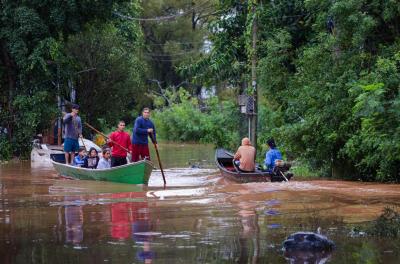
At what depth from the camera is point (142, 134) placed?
63.7 ft

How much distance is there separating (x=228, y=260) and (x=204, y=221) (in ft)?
10.2

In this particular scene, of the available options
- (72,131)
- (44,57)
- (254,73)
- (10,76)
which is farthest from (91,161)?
(10,76)

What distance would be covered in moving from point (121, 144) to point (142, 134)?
894 millimetres

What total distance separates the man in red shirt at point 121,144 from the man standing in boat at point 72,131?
2367 mm

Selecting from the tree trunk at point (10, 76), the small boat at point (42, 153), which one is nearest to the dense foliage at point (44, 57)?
the tree trunk at point (10, 76)

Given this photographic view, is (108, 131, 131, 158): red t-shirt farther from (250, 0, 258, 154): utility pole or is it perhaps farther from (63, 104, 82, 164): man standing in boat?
(250, 0, 258, 154): utility pole

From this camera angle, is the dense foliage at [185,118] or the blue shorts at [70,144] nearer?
the blue shorts at [70,144]

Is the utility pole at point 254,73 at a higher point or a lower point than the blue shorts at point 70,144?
higher

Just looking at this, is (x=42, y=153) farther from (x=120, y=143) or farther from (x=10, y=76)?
(x=120, y=143)

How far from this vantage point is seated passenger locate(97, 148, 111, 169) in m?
20.6

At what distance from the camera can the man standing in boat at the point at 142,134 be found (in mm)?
19250

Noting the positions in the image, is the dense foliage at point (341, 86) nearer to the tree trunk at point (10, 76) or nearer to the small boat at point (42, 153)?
the small boat at point (42, 153)

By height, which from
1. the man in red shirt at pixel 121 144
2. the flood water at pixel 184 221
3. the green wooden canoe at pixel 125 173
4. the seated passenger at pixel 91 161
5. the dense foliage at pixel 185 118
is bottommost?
the flood water at pixel 184 221

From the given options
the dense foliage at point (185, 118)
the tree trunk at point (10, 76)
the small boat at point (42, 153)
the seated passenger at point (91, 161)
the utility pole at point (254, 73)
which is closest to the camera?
the seated passenger at point (91, 161)
